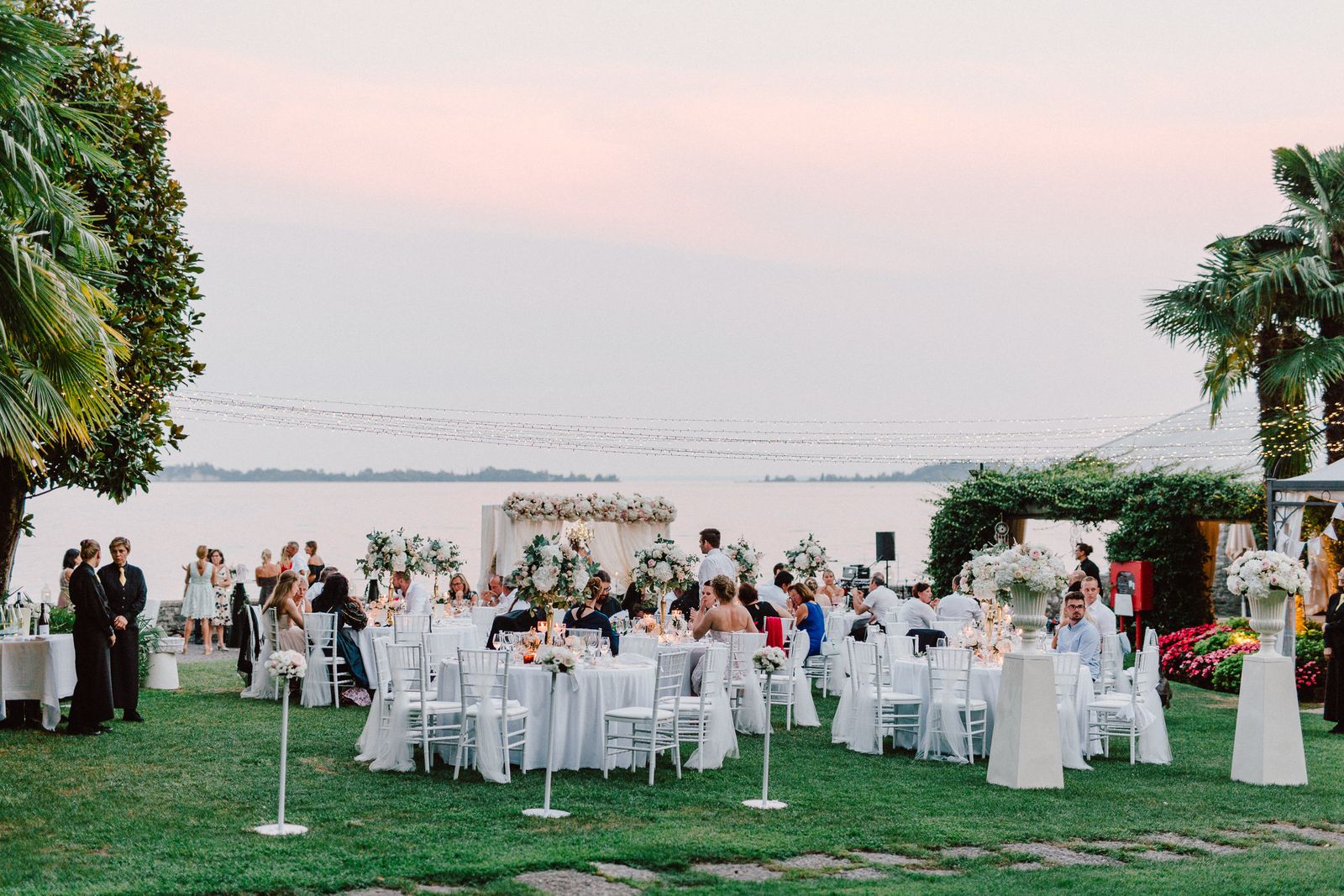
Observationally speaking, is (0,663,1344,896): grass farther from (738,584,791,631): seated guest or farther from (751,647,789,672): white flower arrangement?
(738,584,791,631): seated guest

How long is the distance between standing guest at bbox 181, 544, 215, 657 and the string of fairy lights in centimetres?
A: 1143

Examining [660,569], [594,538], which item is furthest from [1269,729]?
[594,538]

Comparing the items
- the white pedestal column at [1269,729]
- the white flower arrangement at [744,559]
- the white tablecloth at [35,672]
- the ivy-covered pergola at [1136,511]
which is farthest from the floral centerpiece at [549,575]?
the ivy-covered pergola at [1136,511]

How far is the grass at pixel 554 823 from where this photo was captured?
608 centimetres

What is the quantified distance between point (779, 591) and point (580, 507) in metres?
7.37

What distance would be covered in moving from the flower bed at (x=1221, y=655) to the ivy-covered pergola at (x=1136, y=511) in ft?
4.33

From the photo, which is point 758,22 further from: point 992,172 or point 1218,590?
point 1218,590

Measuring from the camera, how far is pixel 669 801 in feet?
26.5

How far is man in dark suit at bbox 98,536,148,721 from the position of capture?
10945 mm

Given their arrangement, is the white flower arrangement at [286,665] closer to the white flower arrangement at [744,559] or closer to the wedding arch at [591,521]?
the white flower arrangement at [744,559]

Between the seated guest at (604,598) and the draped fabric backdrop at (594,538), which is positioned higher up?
the draped fabric backdrop at (594,538)

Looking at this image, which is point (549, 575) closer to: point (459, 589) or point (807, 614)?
point (807, 614)

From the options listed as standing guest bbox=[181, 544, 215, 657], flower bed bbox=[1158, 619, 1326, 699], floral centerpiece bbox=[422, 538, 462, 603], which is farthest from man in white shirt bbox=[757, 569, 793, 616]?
standing guest bbox=[181, 544, 215, 657]

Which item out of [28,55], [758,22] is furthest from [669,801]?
[758,22]
